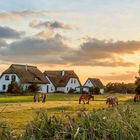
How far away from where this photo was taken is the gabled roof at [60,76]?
143 m

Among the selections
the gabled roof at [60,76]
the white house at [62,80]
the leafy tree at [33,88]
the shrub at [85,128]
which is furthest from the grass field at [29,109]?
the gabled roof at [60,76]

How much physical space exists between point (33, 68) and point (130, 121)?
128 m

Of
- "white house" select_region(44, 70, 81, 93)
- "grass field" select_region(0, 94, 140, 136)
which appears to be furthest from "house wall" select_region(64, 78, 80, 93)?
"grass field" select_region(0, 94, 140, 136)

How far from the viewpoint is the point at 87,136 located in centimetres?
1079

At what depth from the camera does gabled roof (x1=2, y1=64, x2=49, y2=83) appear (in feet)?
417

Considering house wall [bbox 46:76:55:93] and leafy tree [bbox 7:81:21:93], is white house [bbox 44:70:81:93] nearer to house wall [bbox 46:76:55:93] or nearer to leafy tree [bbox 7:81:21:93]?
house wall [bbox 46:76:55:93]

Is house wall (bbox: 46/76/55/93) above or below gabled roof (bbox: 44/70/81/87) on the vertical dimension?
below

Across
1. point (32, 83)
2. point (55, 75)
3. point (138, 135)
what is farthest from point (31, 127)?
point (55, 75)

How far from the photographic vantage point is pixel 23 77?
→ 126562 mm

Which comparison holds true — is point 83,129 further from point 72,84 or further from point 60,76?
point 60,76

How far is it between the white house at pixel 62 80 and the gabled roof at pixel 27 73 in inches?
192

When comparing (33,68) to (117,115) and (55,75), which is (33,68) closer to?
(55,75)

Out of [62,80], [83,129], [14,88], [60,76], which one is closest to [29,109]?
[83,129]

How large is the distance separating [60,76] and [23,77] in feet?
76.6
